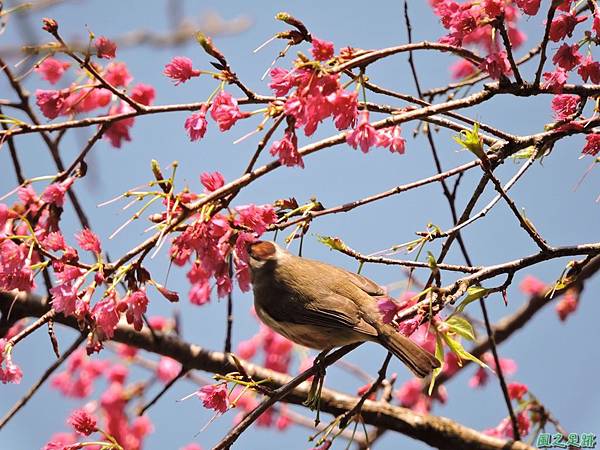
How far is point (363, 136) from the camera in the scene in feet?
8.39

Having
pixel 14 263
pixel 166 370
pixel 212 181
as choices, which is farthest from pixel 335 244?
pixel 166 370

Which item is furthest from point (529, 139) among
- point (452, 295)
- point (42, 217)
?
point (42, 217)

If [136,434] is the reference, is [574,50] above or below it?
above

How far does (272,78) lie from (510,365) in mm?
4359

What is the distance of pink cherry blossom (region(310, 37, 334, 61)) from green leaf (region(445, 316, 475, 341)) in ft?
3.00

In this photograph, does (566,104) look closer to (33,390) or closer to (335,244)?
(335,244)

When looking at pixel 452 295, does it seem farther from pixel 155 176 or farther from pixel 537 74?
pixel 155 176

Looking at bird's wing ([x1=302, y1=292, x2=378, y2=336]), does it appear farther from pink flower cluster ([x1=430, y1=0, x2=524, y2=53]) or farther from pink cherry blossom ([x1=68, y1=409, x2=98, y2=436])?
pink flower cluster ([x1=430, y1=0, x2=524, y2=53])

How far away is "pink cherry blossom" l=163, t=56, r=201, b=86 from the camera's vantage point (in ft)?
9.29

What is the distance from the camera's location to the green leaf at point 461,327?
2.37 metres

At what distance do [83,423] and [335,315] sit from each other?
3.84 feet

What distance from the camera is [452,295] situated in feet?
7.66

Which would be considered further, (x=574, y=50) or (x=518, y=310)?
(x=518, y=310)

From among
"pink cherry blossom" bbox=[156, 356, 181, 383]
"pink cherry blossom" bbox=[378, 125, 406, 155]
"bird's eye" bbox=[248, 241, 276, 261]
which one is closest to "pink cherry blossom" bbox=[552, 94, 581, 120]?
"pink cherry blossom" bbox=[378, 125, 406, 155]
